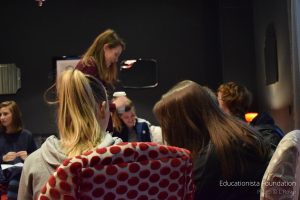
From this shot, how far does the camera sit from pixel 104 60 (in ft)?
9.64

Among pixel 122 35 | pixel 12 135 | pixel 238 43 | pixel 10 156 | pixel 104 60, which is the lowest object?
pixel 10 156

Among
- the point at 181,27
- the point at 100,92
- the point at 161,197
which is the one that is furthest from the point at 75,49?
the point at 161,197

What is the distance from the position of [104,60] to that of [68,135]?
140cm

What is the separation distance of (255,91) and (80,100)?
4520 mm

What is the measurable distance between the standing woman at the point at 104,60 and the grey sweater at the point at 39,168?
1292mm

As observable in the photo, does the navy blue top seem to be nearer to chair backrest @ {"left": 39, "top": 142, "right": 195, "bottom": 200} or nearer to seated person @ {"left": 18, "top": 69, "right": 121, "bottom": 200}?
seated person @ {"left": 18, "top": 69, "right": 121, "bottom": 200}

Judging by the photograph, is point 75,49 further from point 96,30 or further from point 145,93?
point 145,93

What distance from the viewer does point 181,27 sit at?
6.17 metres

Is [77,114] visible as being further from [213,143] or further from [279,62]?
[279,62]

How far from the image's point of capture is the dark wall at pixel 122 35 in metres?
6.05

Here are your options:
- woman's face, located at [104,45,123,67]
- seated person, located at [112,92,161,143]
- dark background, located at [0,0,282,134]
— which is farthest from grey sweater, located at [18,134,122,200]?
dark background, located at [0,0,282,134]

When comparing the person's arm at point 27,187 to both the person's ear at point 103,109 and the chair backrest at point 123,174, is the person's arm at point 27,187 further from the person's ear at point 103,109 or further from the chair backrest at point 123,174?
the chair backrest at point 123,174

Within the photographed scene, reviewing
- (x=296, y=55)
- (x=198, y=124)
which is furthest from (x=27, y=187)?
(x=296, y=55)

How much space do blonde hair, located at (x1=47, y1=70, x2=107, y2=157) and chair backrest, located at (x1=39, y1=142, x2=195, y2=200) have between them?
511 mm
